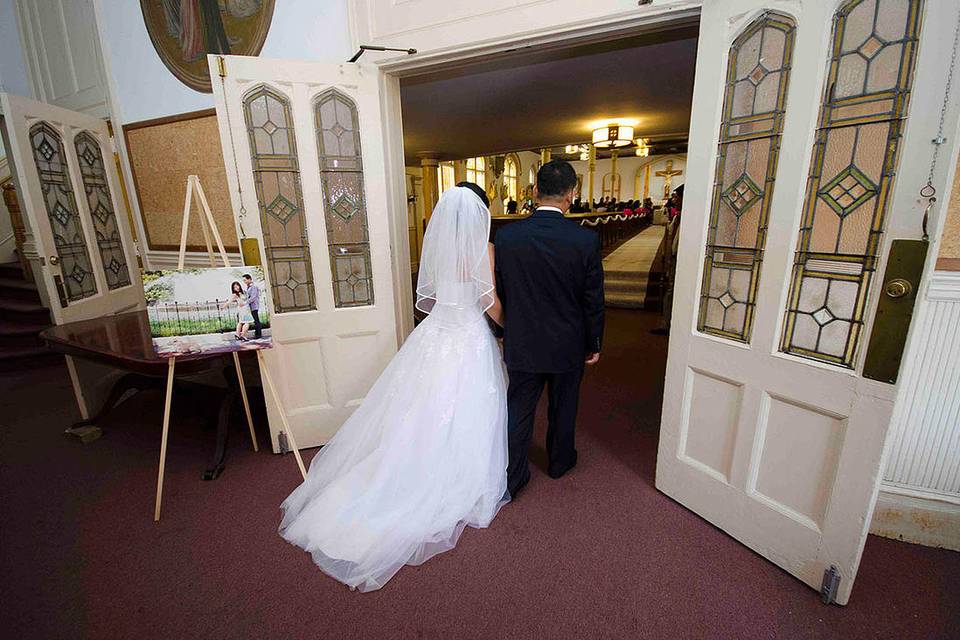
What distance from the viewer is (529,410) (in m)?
2.11

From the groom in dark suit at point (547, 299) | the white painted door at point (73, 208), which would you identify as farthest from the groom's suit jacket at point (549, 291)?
the white painted door at point (73, 208)

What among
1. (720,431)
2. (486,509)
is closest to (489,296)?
(486,509)

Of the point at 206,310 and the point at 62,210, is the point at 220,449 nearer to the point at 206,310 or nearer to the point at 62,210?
the point at 206,310

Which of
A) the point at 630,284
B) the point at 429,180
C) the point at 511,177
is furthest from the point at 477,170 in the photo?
the point at 630,284

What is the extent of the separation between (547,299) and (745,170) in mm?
874

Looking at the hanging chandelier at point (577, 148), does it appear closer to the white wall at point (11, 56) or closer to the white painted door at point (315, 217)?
the white painted door at point (315, 217)

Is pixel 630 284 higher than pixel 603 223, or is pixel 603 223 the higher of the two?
pixel 603 223

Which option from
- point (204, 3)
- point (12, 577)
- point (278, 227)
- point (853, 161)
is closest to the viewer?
point (853, 161)

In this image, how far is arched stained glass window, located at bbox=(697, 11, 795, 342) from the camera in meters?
1.49

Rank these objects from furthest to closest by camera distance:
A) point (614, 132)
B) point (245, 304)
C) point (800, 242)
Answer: point (614, 132) < point (245, 304) < point (800, 242)

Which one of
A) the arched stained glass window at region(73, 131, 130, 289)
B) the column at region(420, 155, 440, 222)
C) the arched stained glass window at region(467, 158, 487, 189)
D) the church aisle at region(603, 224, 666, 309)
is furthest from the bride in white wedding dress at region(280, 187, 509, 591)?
the arched stained glass window at region(467, 158, 487, 189)

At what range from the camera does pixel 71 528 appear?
2.01 metres

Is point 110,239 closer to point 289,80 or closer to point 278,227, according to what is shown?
point 278,227

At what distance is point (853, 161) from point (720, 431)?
1094mm
